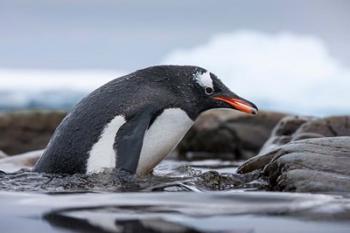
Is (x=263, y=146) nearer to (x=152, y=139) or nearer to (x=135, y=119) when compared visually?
(x=152, y=139)

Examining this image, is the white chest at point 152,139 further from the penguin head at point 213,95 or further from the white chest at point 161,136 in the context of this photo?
the penguin head at point 213,95

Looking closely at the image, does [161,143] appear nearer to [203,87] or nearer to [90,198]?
[203,87]

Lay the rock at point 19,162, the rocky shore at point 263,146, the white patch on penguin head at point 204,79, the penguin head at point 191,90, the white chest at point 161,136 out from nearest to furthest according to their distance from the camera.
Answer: the rocky shore at point 263,146 < the white chest at point 161,136 < the penguin head at point 191,90 < the white patch on penguin head at point 204,79 < the rock at point 19,162

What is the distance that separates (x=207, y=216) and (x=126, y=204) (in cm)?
39

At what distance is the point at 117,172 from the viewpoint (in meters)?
4.53

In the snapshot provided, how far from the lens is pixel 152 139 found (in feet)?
16.3

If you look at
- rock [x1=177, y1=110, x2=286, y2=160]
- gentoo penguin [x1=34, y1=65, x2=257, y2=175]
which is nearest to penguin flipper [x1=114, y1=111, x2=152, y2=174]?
gentoo penguin [x1=34, y1=65, x2=257, y2=175]

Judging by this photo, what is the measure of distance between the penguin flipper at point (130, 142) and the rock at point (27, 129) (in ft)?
28.1

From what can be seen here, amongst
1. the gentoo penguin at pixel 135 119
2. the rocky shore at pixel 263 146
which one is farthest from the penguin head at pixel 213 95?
the rocky shore at pixel 263 146

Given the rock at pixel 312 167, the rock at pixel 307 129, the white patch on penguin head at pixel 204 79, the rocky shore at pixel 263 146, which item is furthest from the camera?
the rock at pixel 307 129

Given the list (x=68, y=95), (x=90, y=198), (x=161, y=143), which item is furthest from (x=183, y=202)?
(x=68, y=95)

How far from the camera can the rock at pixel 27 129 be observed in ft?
43.5

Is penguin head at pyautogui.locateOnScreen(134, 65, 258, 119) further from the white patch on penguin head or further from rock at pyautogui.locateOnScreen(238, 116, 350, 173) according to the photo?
rock at pyautogui.locateOnScreen(238, 116, 350, 173)

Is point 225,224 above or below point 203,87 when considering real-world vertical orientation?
below
